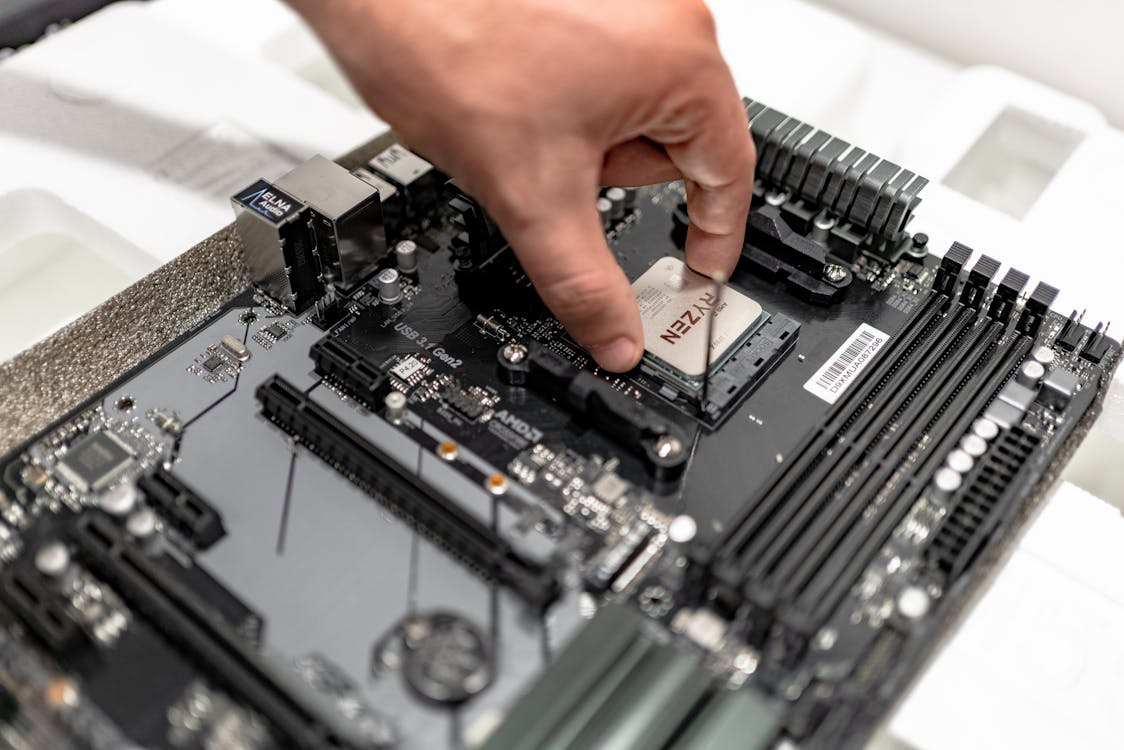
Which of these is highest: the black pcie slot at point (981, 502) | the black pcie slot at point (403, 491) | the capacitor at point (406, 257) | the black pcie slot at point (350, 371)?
the black pcie slot at point (981, 502)

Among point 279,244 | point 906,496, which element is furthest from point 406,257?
point 906,496

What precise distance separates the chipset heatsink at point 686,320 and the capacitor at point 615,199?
0.29 metres

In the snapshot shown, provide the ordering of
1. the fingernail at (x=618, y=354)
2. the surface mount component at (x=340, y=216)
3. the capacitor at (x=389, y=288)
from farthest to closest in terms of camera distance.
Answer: the capacitor at (x=389, y=288) < the surface mount component at (x=340, y=216) < the fingernail at (x=618, y=354)

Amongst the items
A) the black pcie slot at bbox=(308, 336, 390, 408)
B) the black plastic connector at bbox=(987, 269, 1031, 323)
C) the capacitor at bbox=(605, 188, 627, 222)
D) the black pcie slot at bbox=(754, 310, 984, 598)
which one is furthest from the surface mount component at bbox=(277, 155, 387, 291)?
the black plastic connector at bbox=(987, 269, 1031, 323)

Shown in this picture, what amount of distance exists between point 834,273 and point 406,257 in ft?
4.54

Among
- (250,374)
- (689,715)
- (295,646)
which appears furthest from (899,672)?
(250,374)

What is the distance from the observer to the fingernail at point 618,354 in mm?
3213

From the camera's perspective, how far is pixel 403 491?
2.88 m

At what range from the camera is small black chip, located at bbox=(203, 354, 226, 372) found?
325cm

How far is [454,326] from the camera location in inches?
134

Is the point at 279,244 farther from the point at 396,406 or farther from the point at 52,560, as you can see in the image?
the point at 52,560

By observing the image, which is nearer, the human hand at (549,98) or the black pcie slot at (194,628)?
the black pcie slot at (194,628)

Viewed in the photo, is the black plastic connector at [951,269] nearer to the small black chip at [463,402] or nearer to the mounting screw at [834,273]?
the mounting screw at [834,273]

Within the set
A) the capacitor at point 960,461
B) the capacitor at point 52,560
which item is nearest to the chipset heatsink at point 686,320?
the capacitor at point 960,461
